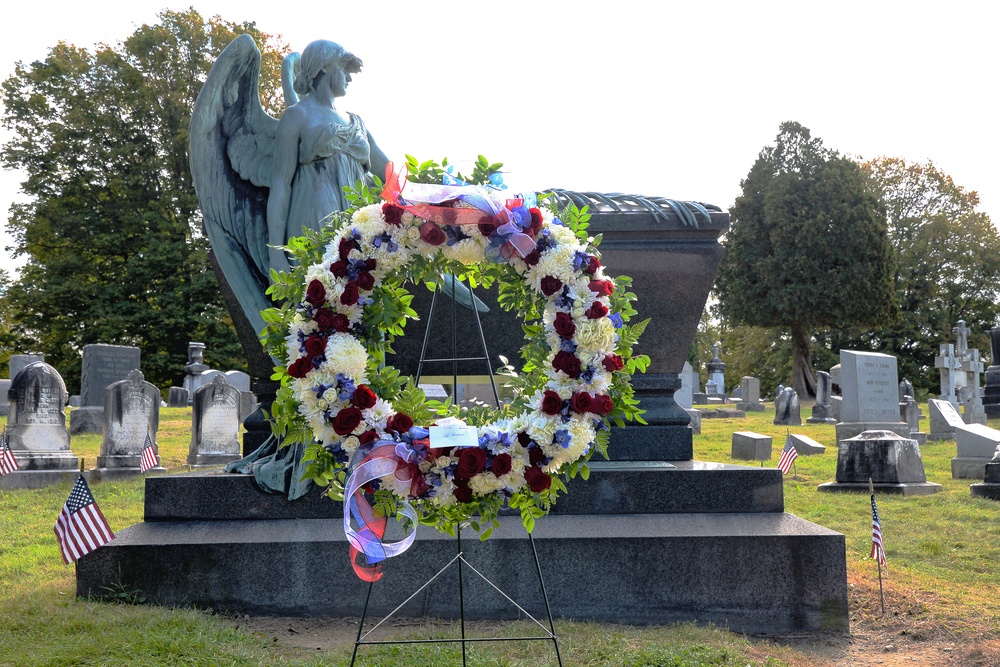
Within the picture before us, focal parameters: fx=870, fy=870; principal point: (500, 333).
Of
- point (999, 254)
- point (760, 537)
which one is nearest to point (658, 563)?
point (760, 537)

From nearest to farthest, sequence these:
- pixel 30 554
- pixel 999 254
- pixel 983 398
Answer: pixel 30 554
pixel 983 398
pixel 999 254

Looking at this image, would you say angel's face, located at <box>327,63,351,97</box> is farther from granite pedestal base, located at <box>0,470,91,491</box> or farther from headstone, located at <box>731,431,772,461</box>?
headstone, located at <box>731,431,772,461</box>

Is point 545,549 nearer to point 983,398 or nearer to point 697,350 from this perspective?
point 983,398

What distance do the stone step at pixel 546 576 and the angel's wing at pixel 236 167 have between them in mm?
1686

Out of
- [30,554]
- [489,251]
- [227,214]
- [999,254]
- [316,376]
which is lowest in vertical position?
[30,554]

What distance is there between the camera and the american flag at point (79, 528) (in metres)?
4.68

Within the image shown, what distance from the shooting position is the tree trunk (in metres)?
35.4

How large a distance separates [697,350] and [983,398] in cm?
3207

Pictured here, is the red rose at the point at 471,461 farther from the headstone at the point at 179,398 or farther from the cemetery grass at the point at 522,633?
the headstone at the point at 179,398

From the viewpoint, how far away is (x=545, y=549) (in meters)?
4.80

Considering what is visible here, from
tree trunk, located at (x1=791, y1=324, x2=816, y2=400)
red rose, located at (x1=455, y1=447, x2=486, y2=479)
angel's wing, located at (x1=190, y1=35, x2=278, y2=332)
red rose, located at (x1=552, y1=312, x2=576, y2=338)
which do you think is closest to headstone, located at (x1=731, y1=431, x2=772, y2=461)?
angel's wing, located at (x1=190, y1=35, x2=278, y2=332)

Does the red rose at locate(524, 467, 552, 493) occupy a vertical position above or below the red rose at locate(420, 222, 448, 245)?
below

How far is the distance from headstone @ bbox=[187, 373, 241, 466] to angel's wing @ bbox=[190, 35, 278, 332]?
6.52 m

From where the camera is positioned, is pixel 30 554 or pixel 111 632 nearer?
pixel 111 632
